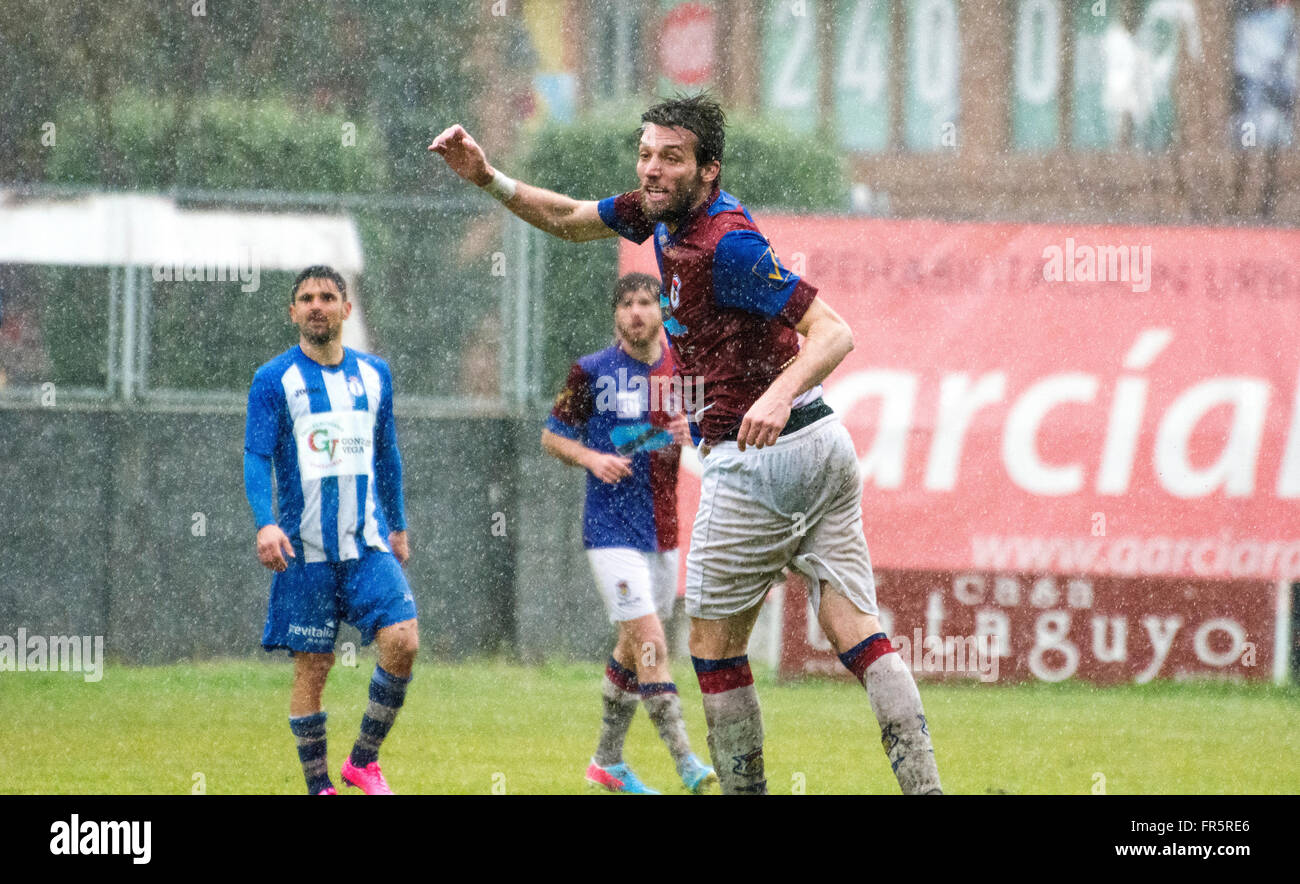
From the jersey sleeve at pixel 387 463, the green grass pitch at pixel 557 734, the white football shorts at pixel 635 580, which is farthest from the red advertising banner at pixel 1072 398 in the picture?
the jersey sleeve at pixel 387 463

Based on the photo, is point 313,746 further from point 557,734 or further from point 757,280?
point 757,280

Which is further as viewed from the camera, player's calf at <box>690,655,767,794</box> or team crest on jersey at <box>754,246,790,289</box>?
player's calf at <box>690,655,767,794</box>

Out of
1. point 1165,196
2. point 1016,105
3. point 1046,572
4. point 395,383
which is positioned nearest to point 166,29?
point 395,383

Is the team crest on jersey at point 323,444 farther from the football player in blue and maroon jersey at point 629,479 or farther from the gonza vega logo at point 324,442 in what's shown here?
the football player in blue and maroon jersey at point 629,479

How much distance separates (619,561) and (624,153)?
5873 millimetres

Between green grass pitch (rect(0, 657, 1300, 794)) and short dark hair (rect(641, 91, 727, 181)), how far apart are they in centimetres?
255

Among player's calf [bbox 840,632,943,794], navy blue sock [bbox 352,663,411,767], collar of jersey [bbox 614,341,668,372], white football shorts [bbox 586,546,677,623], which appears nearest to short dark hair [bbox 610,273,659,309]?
collar of jersey [bbox 614,341,668,372]

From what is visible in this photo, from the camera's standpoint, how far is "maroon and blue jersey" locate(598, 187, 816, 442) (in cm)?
453

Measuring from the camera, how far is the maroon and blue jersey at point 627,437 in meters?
6.58

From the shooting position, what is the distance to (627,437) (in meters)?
6.68

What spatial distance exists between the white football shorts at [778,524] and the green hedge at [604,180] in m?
3.45

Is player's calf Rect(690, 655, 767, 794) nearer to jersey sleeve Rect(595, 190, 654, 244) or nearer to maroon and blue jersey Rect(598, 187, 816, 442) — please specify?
maroon and blue jersey Rect(598, 187, 816, 442)

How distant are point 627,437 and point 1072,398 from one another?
3.70 metres

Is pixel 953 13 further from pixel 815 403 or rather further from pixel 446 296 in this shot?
pixel 815 403
